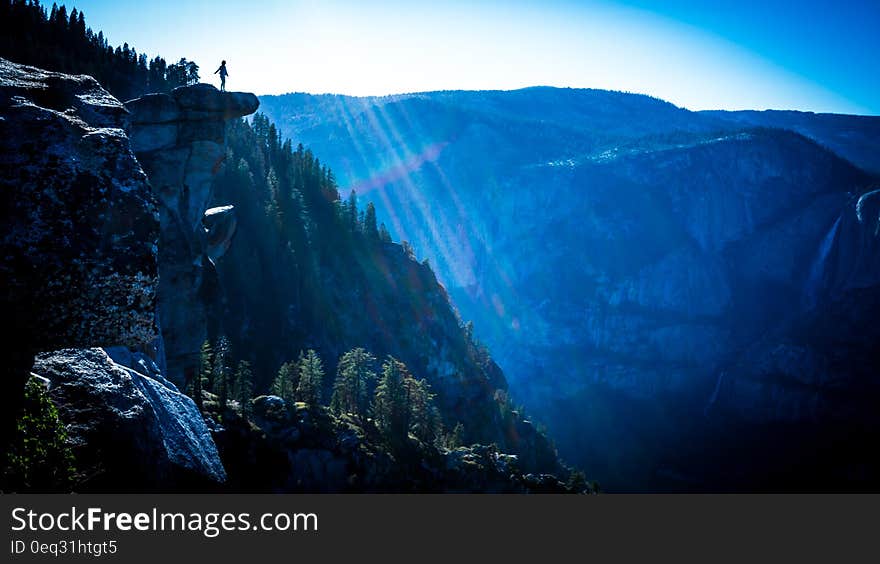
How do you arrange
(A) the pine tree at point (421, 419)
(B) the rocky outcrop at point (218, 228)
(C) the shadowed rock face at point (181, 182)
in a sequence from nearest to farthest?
1. (C) the shadowed rock face at point (181, 182)
2. (B) the rocky outcrop at point (218, 228)
3. (A) the pine tree at point (421, 419)

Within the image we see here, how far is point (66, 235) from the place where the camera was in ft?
26.2

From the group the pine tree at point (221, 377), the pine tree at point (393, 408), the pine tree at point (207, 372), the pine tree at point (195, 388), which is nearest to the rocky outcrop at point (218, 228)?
the pine tree at point (221, 377)

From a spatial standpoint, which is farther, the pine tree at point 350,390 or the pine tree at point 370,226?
the pine tree at point 370,226

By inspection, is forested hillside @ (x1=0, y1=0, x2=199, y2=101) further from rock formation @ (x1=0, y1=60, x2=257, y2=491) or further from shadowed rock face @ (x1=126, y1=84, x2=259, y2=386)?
rock formation @ (x1=0, y1=60, x2=257, y2=491)

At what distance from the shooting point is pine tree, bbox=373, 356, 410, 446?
64.5m

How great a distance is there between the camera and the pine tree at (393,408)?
64500 mm

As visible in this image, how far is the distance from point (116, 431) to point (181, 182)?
4580 cm

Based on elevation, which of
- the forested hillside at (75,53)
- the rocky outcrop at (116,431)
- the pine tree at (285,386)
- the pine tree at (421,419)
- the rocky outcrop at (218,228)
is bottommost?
the pine tree at (421,419)

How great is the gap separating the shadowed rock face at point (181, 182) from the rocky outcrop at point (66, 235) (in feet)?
139

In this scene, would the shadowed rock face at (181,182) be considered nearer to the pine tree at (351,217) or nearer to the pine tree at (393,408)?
the pine tree at (393,408)

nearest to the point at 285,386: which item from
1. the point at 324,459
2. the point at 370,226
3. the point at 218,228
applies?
the point at 324,459
